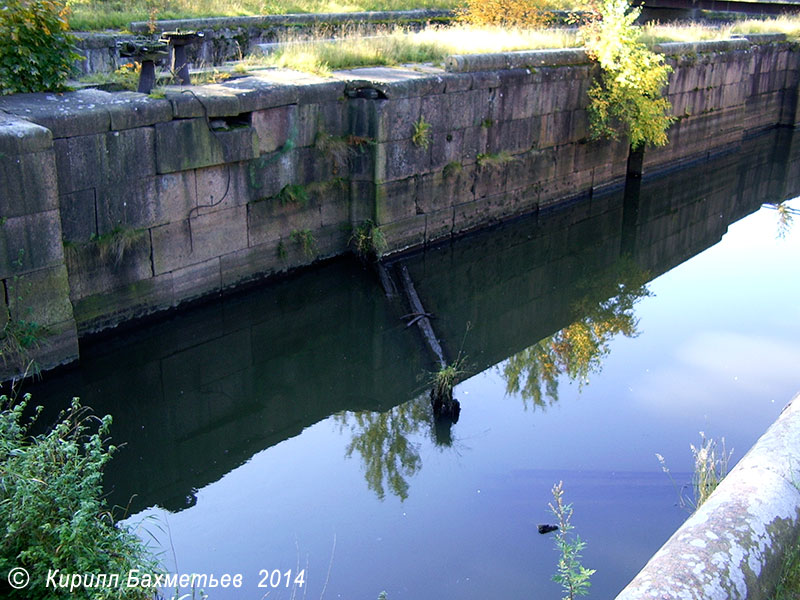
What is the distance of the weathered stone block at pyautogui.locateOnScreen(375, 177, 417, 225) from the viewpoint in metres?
10.4

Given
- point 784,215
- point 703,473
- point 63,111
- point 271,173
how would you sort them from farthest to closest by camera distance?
point 784,215 → point 271,173 → point 63,111 → point 703,473

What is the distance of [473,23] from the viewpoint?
15914 mm

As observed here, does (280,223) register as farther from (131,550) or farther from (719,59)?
(719,59)

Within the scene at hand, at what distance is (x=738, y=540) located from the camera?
3295 mm

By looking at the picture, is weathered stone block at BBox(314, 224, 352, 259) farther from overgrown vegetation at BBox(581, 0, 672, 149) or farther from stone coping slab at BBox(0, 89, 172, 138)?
overgrown vegetation at BBox(581, 0, 672, 149)

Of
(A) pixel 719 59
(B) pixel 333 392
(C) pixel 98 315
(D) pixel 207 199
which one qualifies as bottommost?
(B) pixel 333 392

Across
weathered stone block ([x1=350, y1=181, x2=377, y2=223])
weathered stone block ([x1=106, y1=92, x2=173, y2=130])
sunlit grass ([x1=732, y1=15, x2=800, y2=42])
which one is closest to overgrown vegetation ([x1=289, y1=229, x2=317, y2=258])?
weathered stone block ([x1=350, y1=181, x2=377, y2=223])

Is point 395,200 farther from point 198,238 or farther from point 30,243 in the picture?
point 30,243

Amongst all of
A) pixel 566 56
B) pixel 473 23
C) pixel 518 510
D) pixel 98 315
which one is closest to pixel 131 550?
pixel 518 510

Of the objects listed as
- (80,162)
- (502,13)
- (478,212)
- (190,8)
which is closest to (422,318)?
(478,212)

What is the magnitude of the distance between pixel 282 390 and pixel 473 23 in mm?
10287

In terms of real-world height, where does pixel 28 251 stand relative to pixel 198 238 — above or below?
above

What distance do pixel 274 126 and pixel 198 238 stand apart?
5.14 ft

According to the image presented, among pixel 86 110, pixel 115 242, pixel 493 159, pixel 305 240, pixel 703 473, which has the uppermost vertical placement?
pixel 86 110
